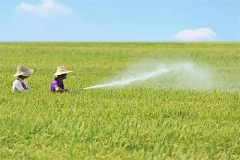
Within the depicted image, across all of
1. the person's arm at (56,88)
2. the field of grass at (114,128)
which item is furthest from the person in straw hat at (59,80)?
the field of grass at (114,128)

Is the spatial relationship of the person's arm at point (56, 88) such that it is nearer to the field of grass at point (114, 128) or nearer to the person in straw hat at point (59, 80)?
the person in straw hat at point (59, 80)

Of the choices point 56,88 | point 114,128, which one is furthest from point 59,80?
point 114,128

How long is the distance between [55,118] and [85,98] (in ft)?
8.41

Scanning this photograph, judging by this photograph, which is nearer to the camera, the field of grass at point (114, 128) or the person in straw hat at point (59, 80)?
the field of grass at point (114, 128)

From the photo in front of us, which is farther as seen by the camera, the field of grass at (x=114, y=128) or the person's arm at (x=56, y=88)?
the person's arm at (x=56, y=88)

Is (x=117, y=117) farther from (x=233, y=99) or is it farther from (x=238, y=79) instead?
(x=238, y=79)

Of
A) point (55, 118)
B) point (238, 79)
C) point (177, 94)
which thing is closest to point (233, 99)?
point (177, 94)

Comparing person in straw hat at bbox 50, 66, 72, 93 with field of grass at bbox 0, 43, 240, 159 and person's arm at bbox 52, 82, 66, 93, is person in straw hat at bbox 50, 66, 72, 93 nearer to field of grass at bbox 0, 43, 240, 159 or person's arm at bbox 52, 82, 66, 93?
person's arm at bbox 52, 82, 66, 93

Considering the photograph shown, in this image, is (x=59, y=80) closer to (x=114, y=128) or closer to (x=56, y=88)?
(x=56, y=88)

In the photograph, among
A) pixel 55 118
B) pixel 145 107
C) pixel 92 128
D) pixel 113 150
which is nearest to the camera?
pixel 113 150

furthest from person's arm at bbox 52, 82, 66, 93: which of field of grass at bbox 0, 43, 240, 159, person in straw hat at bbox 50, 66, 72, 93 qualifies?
field of grass at bbox 0, 43, 240, 159

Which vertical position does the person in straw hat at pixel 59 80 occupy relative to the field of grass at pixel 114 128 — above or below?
above

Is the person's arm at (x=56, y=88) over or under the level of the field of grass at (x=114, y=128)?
over

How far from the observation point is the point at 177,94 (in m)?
11.7
